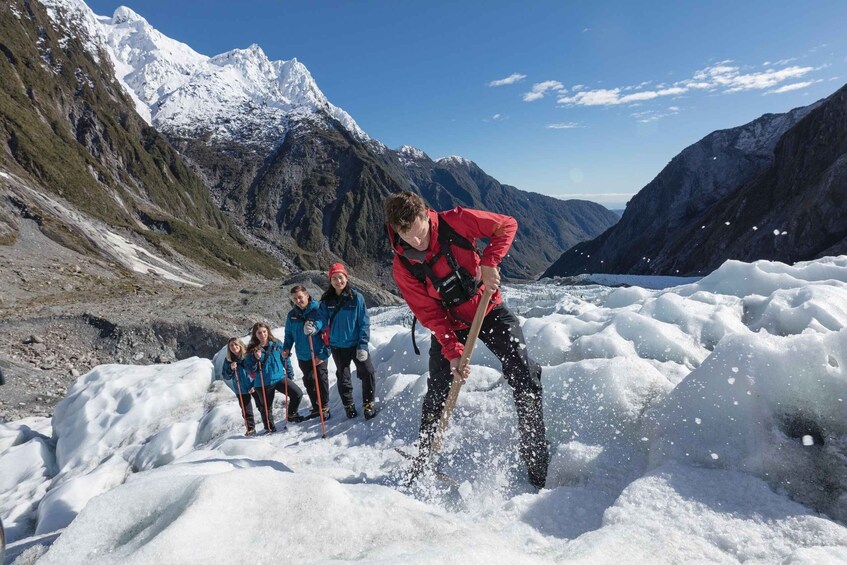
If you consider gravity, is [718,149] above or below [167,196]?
below

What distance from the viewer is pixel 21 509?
6.37 m

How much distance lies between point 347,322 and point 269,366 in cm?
218

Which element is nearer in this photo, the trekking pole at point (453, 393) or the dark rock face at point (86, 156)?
the trekking pole at point (453, 393)

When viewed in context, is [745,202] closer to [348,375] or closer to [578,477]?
[348,375]

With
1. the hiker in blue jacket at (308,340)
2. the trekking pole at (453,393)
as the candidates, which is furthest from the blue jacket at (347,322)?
the trekking pole at (453,393)

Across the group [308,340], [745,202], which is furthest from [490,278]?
[745,202]

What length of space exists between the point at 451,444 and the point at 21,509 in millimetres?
6510

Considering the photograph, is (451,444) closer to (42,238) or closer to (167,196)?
(42,238)

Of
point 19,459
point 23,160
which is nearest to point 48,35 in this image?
point 23,160

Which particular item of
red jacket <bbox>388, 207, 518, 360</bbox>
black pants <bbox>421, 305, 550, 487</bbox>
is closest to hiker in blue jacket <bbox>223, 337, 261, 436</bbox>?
red jacket <bbox>388, 207, 518, 360</bbox>

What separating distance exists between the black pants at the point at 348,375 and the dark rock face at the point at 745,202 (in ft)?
178

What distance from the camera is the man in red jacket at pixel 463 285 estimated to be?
3902 millimetres

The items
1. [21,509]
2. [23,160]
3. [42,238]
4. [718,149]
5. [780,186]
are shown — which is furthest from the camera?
[718,149]

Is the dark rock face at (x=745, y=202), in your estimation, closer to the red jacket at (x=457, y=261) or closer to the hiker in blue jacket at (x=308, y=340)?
the hiker in blue jacket at (x=308, y=340)
